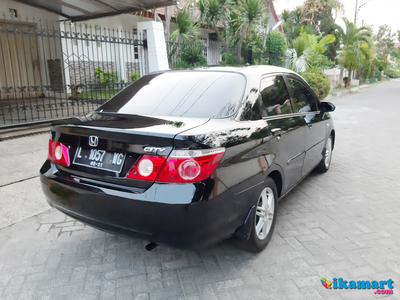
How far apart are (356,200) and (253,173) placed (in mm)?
2328

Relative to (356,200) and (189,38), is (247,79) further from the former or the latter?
(189,38)

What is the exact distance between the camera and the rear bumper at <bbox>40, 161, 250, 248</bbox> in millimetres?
2156

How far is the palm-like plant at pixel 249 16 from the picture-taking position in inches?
520

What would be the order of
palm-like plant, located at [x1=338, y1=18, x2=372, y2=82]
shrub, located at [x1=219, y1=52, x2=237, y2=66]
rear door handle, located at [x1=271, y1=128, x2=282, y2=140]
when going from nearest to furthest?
rear door handle, located at [x1=271, y1=128, x2=282, y2=140]
shrub, located at [x1=219, y1=52, x2=237, y2=66]
palm-like plant, located at [x1=338, y1=18, x2=372, y2=82]

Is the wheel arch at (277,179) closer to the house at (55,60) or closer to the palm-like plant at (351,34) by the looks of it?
the house at (55,60)

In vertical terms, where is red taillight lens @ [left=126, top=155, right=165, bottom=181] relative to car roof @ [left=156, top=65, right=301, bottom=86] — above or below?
below

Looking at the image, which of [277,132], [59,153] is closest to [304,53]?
[277,132]

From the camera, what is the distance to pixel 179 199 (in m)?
2.14

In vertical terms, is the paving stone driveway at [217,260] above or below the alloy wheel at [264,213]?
below

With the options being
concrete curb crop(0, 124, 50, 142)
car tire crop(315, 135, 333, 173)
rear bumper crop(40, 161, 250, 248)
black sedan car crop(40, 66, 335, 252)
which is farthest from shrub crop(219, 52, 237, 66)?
rear bumper crop(40, 161, 250, 248)

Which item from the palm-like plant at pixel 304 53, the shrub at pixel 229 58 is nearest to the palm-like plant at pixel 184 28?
the shrub at pixel 229 58

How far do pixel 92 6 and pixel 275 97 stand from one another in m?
7.68

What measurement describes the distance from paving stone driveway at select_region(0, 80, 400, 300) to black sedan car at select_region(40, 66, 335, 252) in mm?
326

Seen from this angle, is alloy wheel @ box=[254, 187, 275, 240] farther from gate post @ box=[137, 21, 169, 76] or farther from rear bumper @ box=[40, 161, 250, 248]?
gate post @ box=[137, 21, 169, 76]
